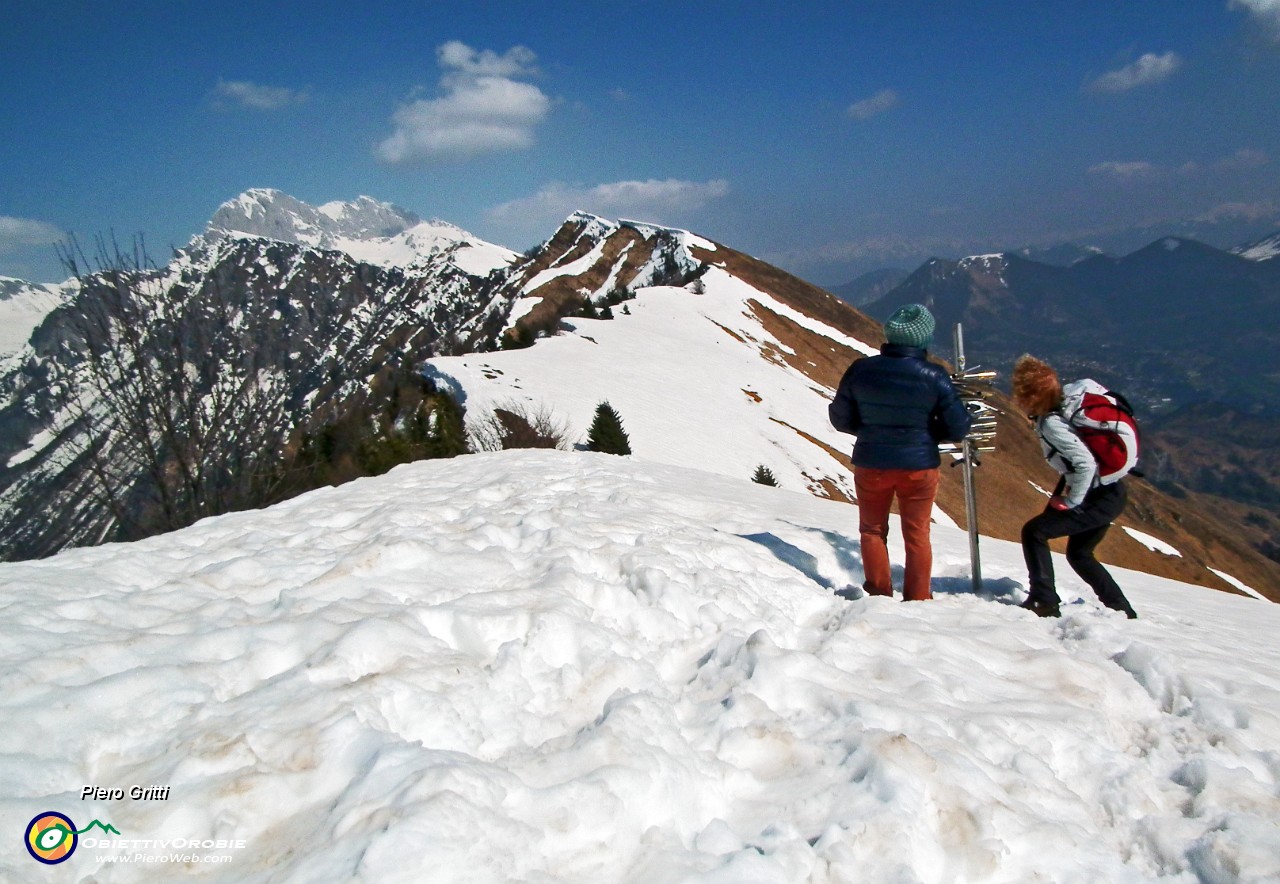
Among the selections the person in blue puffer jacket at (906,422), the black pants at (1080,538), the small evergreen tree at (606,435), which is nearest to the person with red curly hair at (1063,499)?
the black pants at (1080,538)

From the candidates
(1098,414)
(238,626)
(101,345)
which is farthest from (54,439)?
(1098,414)

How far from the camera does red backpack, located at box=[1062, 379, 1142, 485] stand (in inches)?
214

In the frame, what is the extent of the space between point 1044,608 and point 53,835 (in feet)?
21.1

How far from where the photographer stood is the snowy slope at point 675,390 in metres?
28.0

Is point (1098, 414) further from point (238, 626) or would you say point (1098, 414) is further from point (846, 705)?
point (238, 626)

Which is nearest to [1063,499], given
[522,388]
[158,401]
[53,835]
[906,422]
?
[906,422]

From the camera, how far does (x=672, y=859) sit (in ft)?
9.11

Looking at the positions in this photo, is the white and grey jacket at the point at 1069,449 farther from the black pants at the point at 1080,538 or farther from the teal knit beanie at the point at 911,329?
the teal knit beanie at the point at 911,329

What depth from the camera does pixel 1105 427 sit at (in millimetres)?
5441

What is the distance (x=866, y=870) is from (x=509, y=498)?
6.63 meters

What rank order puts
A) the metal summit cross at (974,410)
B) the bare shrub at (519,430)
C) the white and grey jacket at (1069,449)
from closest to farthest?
the white and grey jacket at (1069,449) < the metal summit cross at (974,410) < the bare shrub at (519,430)

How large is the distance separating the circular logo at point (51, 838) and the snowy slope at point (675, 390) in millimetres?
22508

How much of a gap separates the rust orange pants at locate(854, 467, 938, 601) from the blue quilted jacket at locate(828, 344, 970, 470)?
0.43 ft

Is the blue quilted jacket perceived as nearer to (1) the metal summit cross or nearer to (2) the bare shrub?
Answer: (1) the metal summit cross
